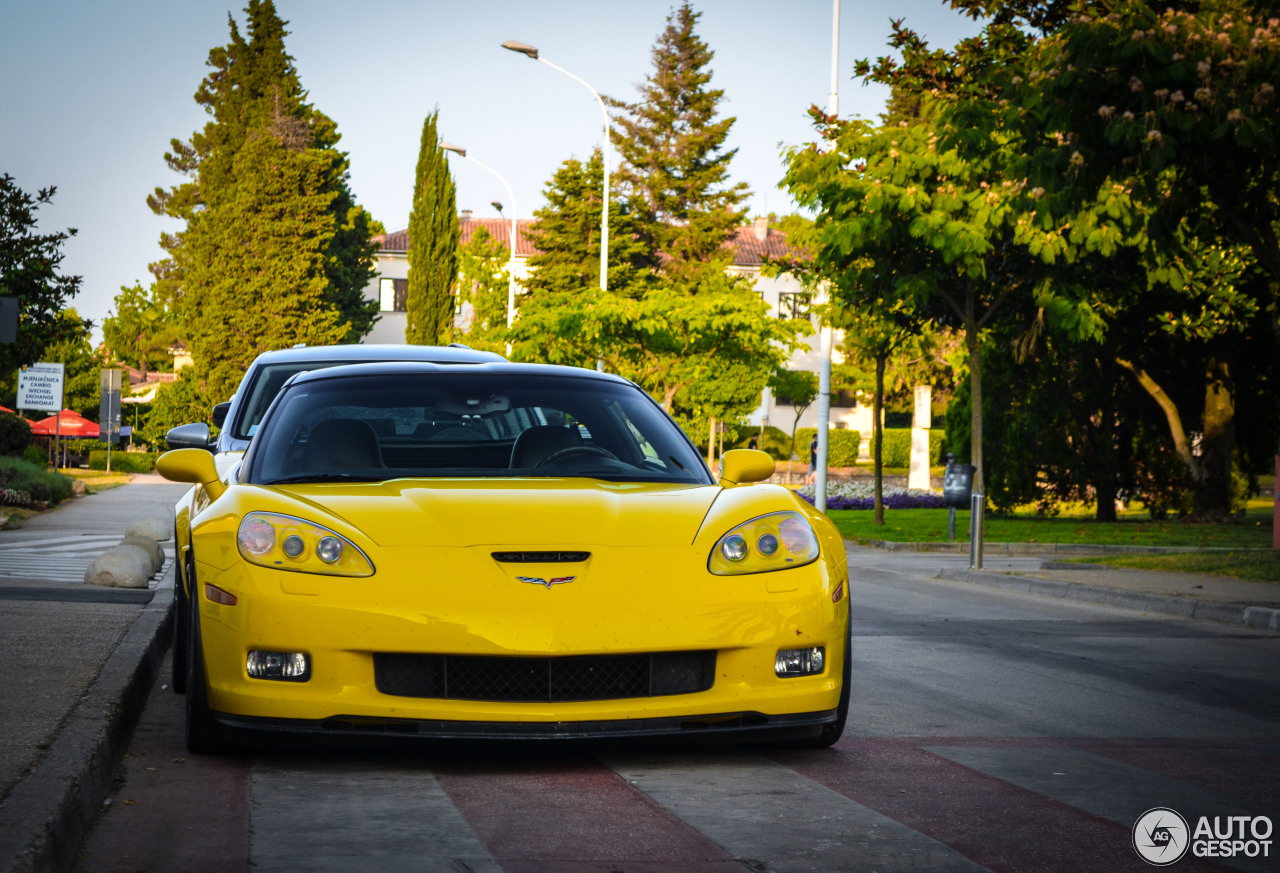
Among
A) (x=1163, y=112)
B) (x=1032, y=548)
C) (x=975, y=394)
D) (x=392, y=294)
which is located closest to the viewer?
(x=1163, y=112)

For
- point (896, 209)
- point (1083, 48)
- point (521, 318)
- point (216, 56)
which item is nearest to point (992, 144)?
point (896, 209)

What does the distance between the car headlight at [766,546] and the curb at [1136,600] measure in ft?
24.2

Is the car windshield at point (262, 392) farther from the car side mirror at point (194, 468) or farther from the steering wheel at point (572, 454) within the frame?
the steering wheel at point (572, 454)

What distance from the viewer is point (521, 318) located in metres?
38.5

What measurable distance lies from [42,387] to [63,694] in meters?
26.1

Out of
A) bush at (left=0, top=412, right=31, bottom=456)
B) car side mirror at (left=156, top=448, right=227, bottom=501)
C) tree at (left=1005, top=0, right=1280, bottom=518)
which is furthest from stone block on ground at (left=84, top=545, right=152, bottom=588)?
bush at (left=0, top=412, right=31, bottom=456)

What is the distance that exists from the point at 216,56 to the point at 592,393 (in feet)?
235

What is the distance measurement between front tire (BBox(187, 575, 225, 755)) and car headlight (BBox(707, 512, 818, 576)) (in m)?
1.75

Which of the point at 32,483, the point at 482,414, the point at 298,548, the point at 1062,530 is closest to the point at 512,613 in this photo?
the point at 298,548

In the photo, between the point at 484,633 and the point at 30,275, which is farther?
the point at 30,275

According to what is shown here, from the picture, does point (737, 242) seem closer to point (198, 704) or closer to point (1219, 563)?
point (1219, 563)

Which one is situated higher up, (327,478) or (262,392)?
(262,392)

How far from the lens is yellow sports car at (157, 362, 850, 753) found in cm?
490

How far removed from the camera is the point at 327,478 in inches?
228
